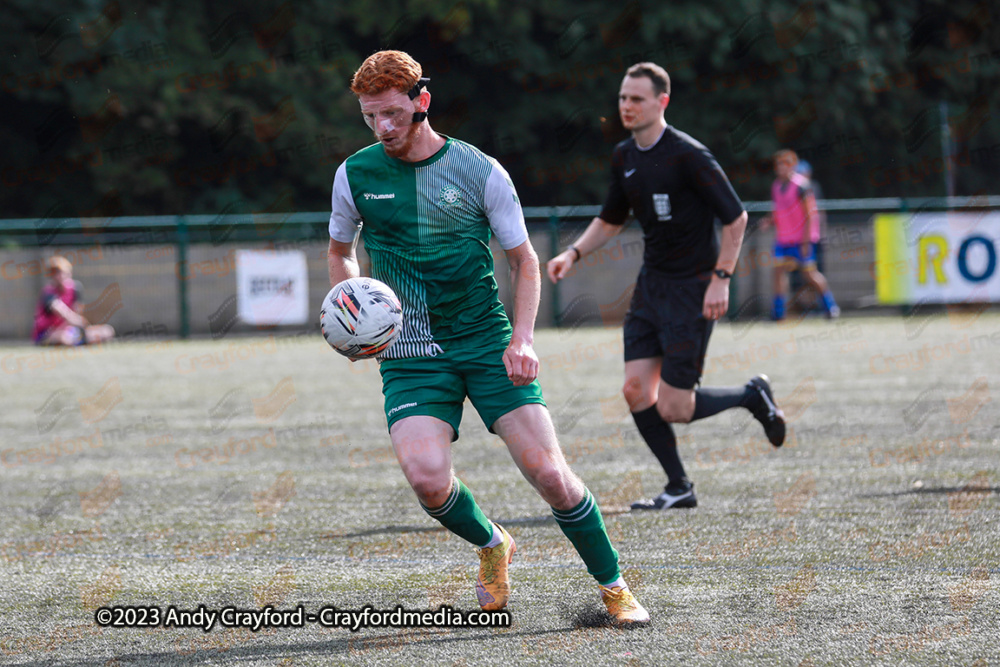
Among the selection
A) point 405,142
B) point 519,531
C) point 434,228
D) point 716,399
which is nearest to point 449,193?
point 434,228

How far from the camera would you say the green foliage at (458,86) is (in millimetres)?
27297

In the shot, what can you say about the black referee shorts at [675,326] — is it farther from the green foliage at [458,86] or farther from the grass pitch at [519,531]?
the green foliage at [458,86]

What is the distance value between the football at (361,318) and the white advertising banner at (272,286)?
60.1 ft

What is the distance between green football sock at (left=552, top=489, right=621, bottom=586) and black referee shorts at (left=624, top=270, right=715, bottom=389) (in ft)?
8.38

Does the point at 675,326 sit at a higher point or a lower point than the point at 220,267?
lower

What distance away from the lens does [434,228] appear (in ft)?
15.9

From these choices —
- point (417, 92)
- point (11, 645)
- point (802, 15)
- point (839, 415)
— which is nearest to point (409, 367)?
point (417, 92)

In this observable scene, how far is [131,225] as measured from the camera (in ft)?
76.2

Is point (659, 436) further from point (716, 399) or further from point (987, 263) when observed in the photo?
point (987, 263)

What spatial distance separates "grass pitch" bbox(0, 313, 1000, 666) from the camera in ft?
14.9

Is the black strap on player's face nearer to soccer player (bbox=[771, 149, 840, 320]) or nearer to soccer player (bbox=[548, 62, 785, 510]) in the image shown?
soccer player (bbox=[548, 62, 785, 510])

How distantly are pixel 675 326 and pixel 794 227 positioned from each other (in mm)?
14143

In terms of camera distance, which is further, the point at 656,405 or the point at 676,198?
the point at 656,405

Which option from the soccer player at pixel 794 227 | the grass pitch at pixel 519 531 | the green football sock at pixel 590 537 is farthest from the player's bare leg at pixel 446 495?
the soccer player at pixel 794 227
